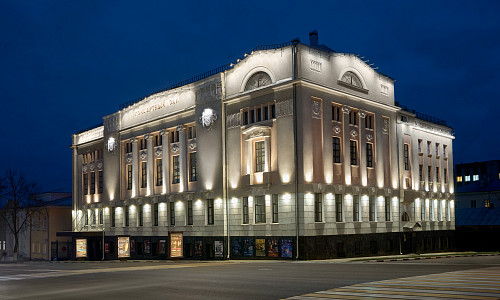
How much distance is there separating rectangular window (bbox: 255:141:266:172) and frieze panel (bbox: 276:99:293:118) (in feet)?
10.9

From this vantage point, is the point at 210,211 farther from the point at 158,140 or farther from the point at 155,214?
the point at 158,140

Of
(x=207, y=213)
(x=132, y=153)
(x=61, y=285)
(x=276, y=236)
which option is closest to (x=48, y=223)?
(x=132, y=153)

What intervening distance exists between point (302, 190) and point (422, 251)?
22.0 meters

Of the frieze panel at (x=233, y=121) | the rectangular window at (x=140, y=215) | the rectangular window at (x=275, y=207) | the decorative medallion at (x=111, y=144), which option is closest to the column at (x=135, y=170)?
the rectangular window at (x=140, y=215)

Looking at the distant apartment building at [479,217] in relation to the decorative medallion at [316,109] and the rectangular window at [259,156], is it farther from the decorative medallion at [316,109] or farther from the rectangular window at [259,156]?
the rectangular window at [259,156]

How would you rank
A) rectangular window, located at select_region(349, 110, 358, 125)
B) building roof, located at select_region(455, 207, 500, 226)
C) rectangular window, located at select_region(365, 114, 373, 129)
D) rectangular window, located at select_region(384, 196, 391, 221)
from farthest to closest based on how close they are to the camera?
building roof, located at select_region(455, 207, 500, 226), rectangular window, located at select_region(384, 196, 391, 221), rectangular window, located at select_region(365, 114, 373, 129), rectangular window, located at select_region(349, 110, 358, 125)

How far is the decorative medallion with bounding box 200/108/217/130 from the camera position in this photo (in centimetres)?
5113

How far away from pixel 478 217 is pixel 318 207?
107ft

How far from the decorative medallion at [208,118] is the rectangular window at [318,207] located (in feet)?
41.2

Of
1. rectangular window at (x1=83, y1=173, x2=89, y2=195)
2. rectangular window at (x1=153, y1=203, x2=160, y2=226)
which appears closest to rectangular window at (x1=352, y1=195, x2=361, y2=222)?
rectangular window at (x1=153, y1=203, x2=160, y2=226)

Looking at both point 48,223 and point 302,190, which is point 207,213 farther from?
point 48,223

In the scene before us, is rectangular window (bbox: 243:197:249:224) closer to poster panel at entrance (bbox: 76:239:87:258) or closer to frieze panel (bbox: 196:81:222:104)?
frieze panel (bbox: 196:81:222:104)

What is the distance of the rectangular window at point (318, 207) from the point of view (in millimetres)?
44397

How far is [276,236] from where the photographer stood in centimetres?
4453
